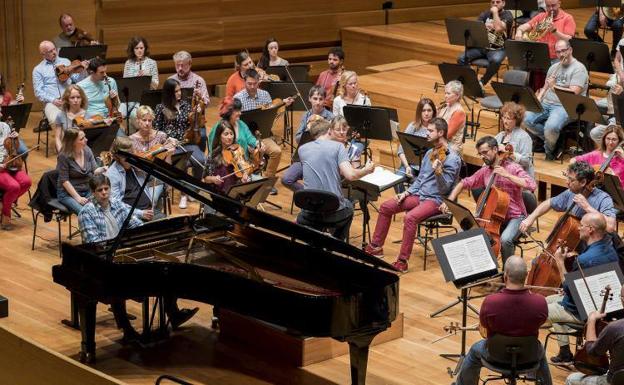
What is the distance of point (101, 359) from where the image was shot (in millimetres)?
7820

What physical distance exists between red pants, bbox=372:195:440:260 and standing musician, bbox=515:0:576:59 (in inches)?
143

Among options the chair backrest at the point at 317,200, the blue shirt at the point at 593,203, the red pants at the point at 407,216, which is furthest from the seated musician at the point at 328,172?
the blue shirt at the point at 593,203

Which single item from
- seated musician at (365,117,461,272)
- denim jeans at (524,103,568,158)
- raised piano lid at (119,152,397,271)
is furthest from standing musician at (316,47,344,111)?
raised piano lid at (119,152,397,271)

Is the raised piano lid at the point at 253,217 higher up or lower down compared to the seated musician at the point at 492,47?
lower down

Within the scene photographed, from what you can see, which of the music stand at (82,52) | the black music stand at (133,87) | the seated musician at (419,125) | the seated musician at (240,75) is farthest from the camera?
the music stand at (82,52)

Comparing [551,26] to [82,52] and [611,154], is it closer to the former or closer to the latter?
[611,154]

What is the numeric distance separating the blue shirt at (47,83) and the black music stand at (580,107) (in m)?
4.96

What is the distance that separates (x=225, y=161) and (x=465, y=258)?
9.27ft

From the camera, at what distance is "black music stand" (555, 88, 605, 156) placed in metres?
10.3

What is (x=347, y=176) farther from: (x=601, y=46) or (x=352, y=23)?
(x=352, y=23)

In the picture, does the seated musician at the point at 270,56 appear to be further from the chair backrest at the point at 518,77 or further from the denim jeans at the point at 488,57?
the chair backrest at the point at 518,77

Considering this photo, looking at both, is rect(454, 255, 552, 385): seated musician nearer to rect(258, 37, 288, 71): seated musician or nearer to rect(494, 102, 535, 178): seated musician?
rect(494, 102, 535, 178): seated musician

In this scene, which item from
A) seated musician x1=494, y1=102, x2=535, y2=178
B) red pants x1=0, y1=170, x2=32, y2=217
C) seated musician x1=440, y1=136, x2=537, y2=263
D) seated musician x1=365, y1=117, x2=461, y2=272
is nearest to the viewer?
seated musician x1=440, y1=136, x2=537, y2=263

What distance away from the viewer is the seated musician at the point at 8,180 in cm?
991
